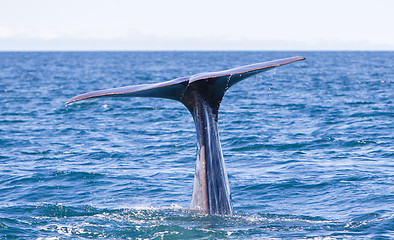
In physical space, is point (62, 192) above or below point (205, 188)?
below

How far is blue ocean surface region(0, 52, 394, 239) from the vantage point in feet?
31.1

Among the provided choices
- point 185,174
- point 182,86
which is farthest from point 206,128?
point 185,174

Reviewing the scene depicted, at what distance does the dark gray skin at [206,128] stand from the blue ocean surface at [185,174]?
34 centimetres

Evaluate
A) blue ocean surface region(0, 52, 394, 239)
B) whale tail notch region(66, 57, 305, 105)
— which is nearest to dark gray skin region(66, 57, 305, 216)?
whale tail notch region(66, 57, 305, 105)

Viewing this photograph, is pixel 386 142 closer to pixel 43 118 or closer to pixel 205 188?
pixel 205 188

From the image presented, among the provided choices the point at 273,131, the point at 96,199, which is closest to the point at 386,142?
the point at 273,131

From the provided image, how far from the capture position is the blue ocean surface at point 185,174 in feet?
31.1

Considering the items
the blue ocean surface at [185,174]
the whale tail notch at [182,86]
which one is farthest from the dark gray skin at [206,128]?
the blue ocean surface at [185,174]

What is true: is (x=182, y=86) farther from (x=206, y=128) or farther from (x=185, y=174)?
(x=185, y=174)

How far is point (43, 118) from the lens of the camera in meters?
24.6

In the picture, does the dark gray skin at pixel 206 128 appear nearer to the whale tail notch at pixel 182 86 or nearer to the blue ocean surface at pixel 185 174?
the whale tail notch at pixel 182 86

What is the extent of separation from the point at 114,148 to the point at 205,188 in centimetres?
902

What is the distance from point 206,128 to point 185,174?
16.9 feet

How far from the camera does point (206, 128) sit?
905cm
